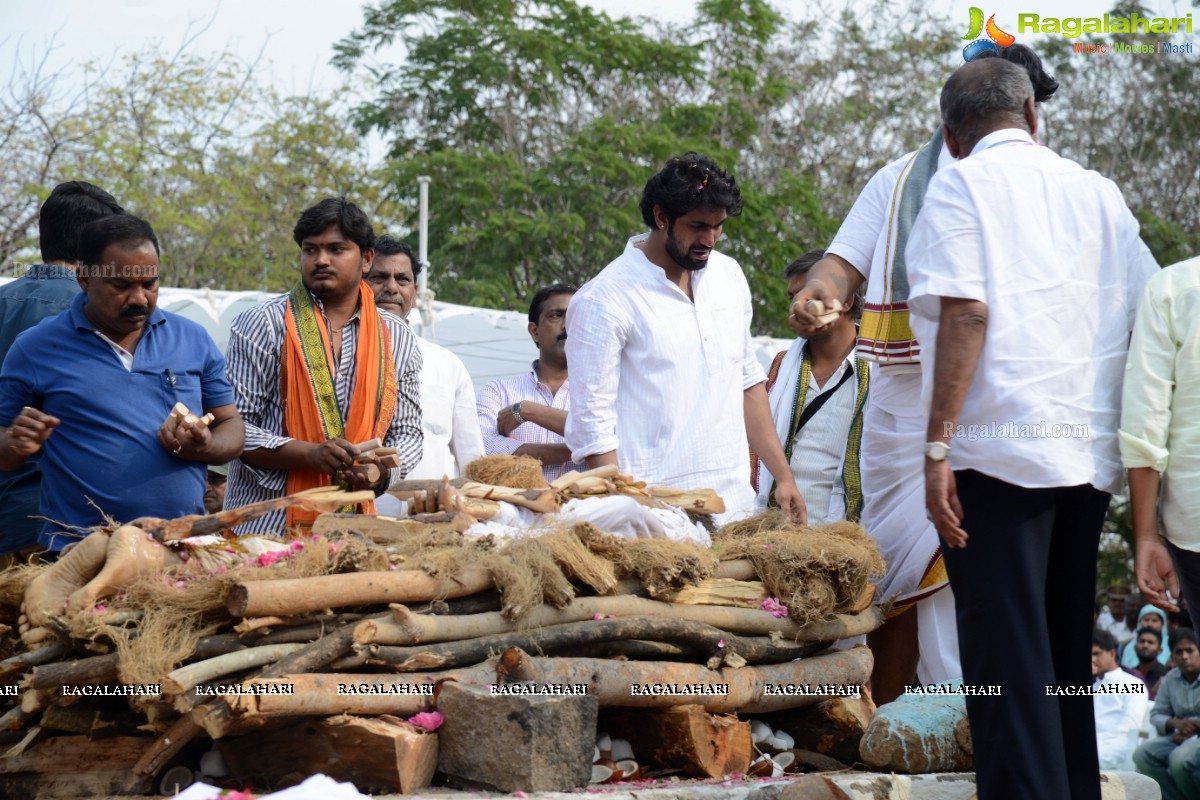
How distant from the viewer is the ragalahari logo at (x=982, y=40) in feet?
15.9

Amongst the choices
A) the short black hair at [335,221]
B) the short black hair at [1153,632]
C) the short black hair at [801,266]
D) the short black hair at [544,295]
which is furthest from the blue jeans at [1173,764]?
the short black hair at [335,221]

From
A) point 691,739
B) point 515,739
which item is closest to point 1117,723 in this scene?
point 691,739

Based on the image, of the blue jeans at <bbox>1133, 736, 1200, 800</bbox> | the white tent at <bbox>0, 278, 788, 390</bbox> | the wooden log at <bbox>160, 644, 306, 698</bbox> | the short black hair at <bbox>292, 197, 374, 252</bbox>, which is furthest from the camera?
the white tent at <bbox>0, 278, 788, 390</bbox>

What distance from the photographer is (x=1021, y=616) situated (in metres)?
3.61

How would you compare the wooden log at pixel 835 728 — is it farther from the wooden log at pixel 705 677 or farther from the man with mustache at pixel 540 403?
the man with mustache at pixel 540 403

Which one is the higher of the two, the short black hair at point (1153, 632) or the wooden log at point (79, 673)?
the wooden log at point (79, 673)

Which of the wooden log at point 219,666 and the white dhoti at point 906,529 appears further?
the white dhoti at point 906,529

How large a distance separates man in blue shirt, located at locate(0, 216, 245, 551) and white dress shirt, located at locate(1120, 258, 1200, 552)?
9.56 feet

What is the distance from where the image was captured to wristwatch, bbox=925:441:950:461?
3611 millimetres

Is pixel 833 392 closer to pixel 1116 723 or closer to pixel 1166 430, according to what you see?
pixel 1166 430

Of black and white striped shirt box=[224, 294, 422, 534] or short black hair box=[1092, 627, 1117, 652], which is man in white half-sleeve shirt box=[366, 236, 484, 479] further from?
short black hair box=[1092, 627, 1117, 652]

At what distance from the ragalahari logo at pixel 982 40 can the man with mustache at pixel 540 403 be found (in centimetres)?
231

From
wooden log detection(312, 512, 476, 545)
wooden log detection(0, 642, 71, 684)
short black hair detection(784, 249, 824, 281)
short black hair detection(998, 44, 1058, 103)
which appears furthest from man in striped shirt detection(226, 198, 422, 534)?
short black hair detection(998, 44, 1058, 103)

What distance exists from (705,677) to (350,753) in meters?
1.18
